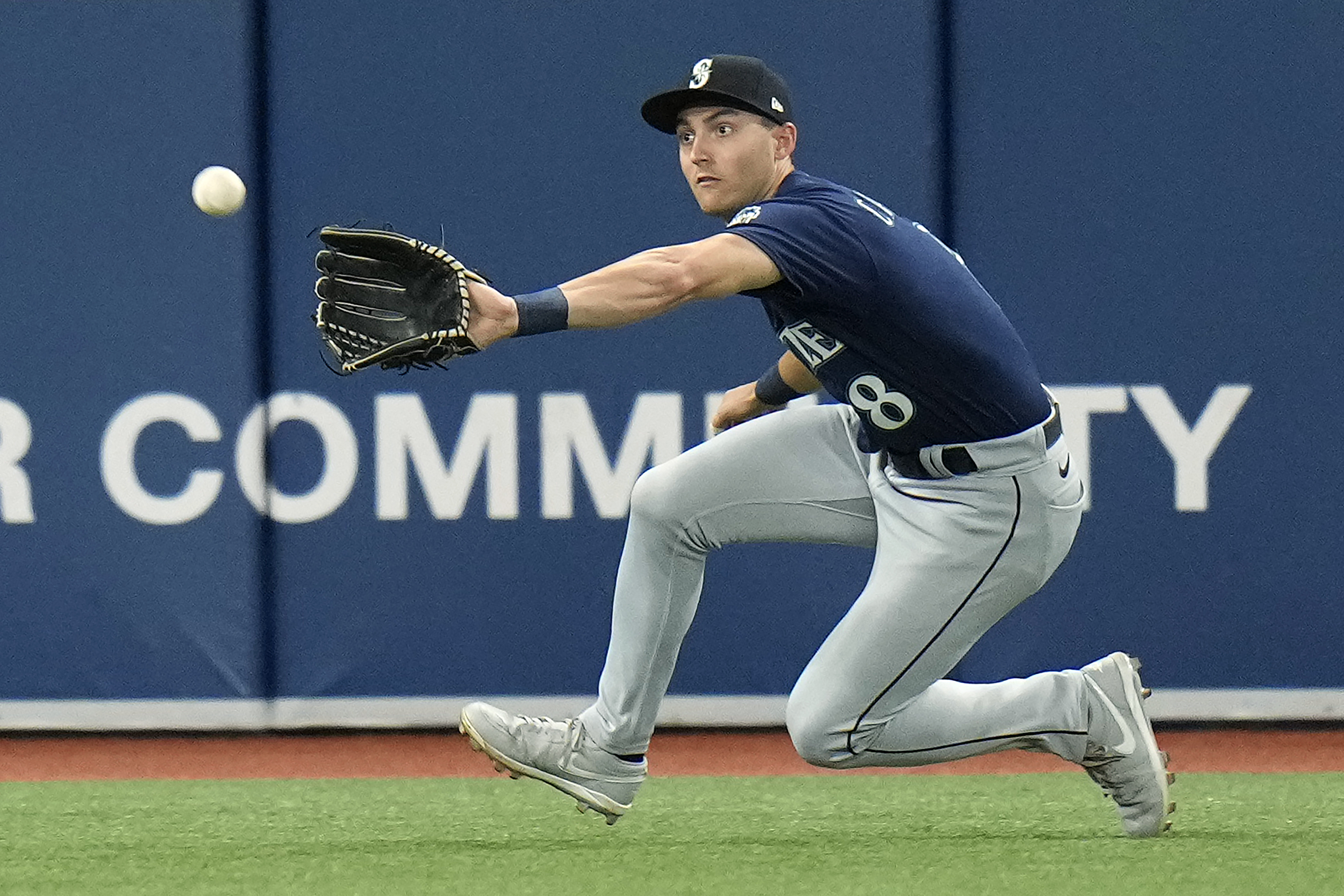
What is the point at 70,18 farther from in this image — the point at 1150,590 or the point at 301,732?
the point at 1150,590

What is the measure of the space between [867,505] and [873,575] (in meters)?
0.17

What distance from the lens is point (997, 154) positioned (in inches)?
219

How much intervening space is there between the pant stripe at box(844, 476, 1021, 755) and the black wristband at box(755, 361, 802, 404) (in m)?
0.56

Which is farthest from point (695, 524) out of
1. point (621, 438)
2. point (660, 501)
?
point (621, 438)

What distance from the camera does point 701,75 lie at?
338 cm

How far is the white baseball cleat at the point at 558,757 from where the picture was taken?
3545mm

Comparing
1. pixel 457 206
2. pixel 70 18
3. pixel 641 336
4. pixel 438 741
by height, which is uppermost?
pixel 70 18

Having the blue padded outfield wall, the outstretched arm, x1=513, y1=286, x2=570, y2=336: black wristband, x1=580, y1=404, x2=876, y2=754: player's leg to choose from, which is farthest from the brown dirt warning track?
x1=513, y1=286, x2=570, y2=336: black wristband

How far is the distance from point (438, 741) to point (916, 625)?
2.60m

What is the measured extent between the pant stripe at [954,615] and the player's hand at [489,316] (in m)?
0.99

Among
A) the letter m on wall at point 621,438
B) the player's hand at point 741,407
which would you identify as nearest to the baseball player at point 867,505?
the player's hand at point 741,407

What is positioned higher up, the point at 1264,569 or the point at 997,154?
the point at 997,154

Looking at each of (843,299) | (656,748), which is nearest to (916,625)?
(843,299)

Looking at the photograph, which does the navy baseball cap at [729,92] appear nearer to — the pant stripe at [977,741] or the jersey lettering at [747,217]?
the jersey lettering at [747,217]
